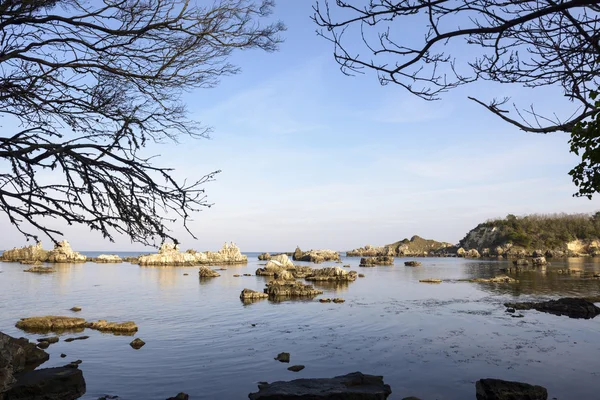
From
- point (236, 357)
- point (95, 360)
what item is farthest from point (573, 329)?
point (95, 360)

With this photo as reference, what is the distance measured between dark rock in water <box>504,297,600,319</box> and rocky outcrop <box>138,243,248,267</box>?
75313 millimetres

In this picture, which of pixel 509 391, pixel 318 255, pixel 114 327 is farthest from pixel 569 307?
pixel 318 255

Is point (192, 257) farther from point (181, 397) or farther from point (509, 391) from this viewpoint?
point (509, 391)

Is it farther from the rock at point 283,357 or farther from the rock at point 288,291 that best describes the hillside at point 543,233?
the rock at point 283,357

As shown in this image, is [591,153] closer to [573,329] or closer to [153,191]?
[153,191]

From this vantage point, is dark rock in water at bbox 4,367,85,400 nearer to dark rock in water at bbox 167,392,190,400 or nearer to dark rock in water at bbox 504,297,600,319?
dark rock in water at bbox 167,392,190,400

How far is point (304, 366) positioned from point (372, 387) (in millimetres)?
4417

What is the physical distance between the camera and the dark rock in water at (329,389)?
36.8ft

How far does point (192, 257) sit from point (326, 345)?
3803 inches

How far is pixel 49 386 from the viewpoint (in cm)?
1201

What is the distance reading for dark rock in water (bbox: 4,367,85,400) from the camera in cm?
1148

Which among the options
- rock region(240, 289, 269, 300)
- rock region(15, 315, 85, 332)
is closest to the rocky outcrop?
rock region(240, 289, 269, 300)

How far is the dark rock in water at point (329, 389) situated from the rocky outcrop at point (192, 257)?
272 ft

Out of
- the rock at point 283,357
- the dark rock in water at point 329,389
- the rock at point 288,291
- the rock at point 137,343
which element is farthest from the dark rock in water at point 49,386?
the rock at point 288,291
